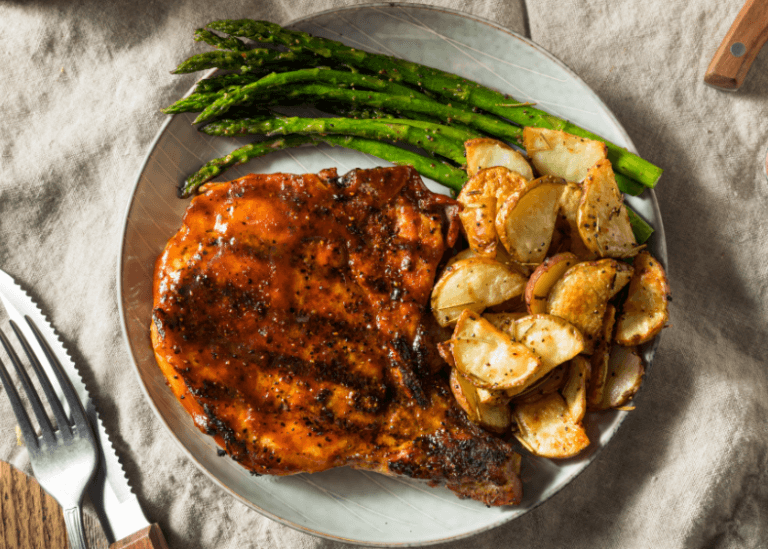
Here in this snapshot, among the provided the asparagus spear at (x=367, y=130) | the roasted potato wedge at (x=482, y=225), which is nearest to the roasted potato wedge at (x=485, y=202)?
the roasted potato wedge at (x=482, y=225)

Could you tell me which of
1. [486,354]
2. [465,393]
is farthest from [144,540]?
[486,354]

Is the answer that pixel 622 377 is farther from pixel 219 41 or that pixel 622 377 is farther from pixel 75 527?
pixel 75 527

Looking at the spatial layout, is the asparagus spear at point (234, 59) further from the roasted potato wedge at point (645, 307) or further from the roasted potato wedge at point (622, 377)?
the roasted potato wedge at point (622, 377)

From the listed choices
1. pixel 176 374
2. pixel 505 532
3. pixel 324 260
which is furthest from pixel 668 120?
pixel 176 374

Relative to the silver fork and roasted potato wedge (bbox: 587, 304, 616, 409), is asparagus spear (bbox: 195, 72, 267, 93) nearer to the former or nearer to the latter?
the silver fork

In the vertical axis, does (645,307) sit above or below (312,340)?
above
